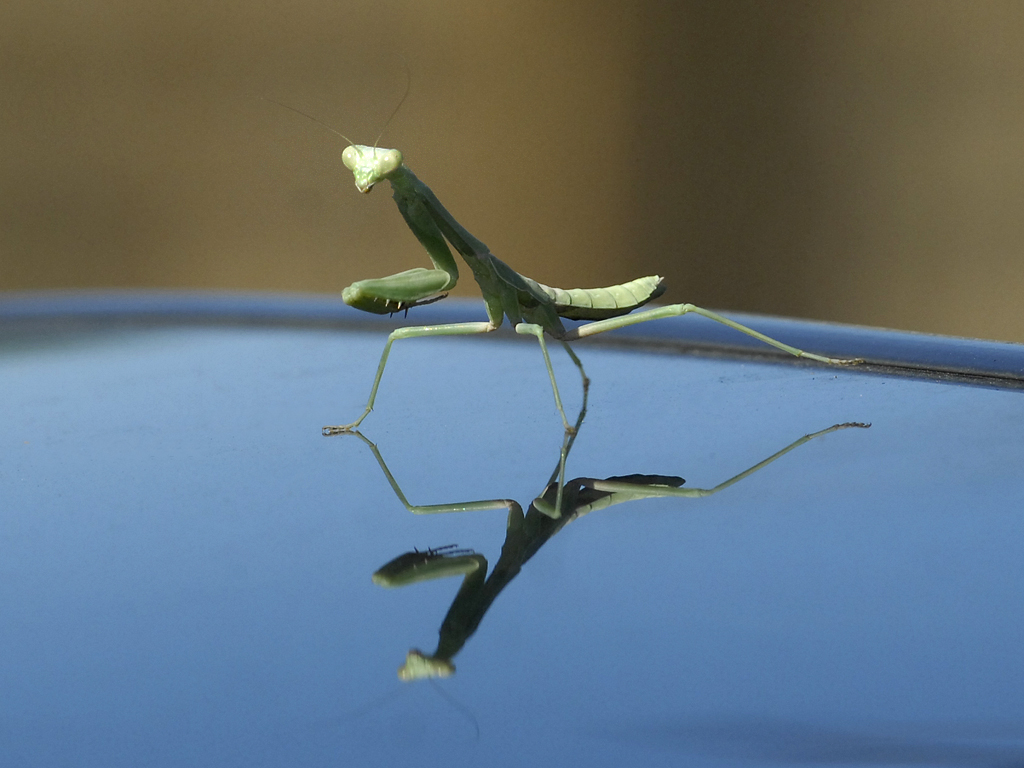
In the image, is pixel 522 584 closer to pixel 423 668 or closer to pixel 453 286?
pixel 423 668

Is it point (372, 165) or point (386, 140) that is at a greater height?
point (386, 140)

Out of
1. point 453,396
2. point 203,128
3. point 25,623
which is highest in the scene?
point 203,128

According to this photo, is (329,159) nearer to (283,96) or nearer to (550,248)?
(283,96)

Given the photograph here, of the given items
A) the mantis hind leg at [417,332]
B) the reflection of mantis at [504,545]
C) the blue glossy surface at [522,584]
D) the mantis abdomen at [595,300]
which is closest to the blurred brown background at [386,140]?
the mantis abdomen at [595,300]

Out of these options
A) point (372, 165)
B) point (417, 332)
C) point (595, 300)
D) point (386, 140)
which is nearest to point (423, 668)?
point (417, 332)

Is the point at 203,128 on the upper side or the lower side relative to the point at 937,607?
upper

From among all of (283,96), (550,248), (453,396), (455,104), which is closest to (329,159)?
(283,96)
